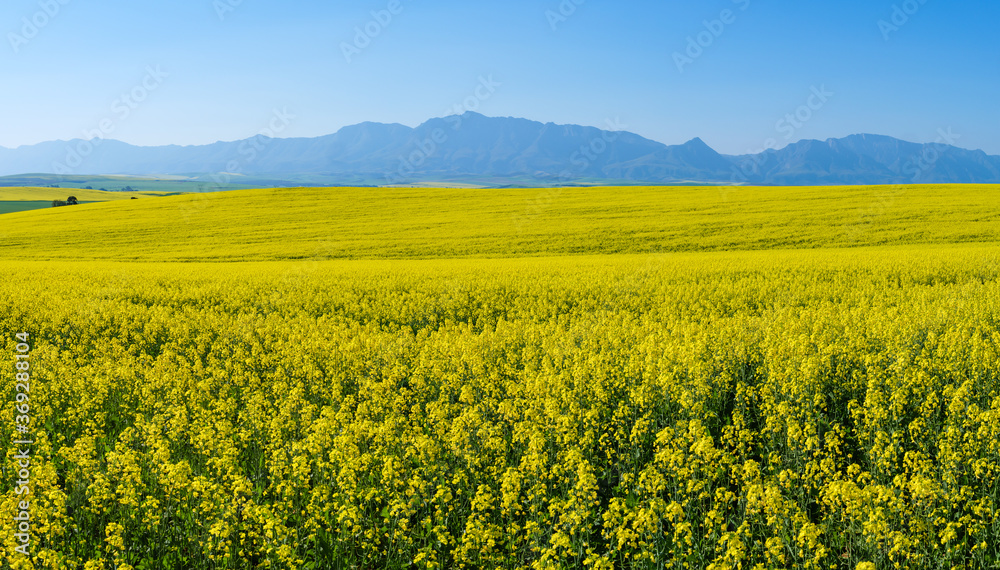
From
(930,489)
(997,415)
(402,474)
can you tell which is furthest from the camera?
(402,474)

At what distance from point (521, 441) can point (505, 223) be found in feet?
113

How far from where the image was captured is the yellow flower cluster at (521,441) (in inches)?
195

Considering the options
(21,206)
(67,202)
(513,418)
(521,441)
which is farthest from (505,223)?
(21,206)

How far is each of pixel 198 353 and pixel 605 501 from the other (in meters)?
9.31

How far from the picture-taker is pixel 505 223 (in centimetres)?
4059

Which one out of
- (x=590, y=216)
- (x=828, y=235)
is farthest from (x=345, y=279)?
(x=828, y=235)

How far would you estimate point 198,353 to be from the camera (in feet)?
38.7

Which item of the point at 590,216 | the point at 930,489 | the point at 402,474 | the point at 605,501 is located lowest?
the point at 605,501

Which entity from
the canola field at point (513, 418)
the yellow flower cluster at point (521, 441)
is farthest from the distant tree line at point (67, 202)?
the yellow flower cluster at point (521, 441)

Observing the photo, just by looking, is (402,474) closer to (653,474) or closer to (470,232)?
(653,474)

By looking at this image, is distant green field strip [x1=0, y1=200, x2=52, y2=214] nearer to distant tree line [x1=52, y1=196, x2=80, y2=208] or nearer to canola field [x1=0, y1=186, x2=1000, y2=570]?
distant tree line [x1=52, y1=196, x2=80, y2=208]

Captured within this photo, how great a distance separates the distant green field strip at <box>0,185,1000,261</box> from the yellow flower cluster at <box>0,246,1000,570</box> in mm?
18056

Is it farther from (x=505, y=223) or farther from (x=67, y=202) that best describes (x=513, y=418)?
(x=67, y=202)

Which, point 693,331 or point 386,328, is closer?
point 693,331
